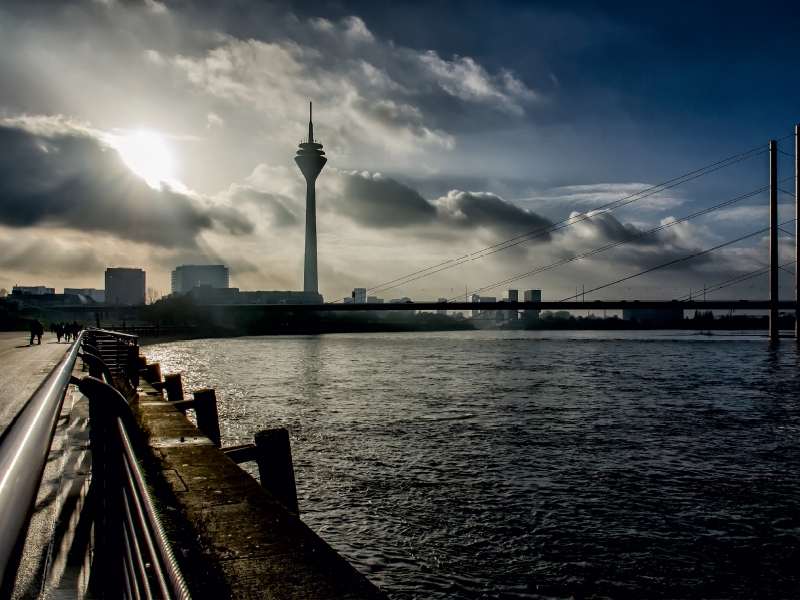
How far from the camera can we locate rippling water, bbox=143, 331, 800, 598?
248 inches

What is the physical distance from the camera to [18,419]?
1.90m

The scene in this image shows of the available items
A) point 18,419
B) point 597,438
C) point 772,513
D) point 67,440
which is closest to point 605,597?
point 772,513

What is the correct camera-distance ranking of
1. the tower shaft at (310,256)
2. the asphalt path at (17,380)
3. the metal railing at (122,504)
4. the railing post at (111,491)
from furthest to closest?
the tower shaft at (310,256) < the asphalt path at (17,380) < the railing post at (111,491) < the metal railing at (122,504)

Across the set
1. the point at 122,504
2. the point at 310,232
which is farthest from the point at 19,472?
the point at 310,232

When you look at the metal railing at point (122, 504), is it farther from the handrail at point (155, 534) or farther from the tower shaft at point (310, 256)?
the tower shaft at point (310, 256)

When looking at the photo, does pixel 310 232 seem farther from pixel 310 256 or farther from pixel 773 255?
pixel 773 255

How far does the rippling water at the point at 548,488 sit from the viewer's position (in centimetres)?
629

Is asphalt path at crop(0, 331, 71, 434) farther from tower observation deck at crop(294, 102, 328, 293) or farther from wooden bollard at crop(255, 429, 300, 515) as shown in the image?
tower observation deck at crop(294, 102, 328, 293)

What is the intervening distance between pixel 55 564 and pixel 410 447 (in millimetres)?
8261

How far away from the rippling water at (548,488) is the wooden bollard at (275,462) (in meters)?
1.21

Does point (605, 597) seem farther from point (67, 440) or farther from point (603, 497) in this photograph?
point (67, 440)

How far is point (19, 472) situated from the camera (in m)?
1.47

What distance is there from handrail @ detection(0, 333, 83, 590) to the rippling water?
4.66 m

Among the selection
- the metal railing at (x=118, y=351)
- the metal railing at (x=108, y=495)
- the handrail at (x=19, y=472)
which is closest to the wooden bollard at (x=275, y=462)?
the metal railing at (x=108, y=495)
